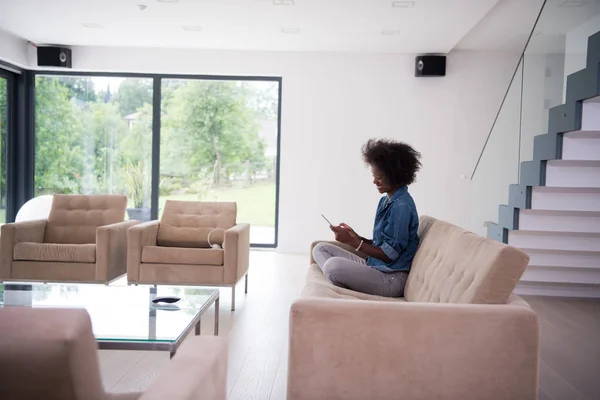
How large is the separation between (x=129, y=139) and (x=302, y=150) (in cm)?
260

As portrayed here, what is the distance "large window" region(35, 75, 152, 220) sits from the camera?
318 inches

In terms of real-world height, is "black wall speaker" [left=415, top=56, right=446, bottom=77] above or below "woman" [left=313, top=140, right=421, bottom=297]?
above

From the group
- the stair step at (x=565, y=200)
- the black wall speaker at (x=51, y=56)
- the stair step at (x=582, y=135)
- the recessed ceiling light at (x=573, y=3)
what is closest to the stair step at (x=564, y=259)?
the stair step at (x=565, y=200)

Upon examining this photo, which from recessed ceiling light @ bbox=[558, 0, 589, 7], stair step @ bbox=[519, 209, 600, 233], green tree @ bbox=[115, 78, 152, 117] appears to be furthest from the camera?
green tree @ bbox=[115, 78, 152, 117]

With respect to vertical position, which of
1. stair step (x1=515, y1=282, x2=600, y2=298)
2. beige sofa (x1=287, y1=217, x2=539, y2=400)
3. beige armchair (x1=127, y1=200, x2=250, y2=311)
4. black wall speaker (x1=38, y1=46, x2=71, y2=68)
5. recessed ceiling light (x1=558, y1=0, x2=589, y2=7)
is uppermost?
black wall speaker (x1=38, y1=46, x2=71, y2=68)

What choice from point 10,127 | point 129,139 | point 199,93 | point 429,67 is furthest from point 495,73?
point 10,127

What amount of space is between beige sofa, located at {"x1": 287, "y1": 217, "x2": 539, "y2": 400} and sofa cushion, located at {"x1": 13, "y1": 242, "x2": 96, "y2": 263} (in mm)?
3120

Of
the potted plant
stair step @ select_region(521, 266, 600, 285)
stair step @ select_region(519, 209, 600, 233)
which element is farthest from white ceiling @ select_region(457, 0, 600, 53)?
the potted plant

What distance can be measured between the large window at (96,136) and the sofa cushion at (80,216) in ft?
9.51

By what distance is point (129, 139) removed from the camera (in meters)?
8.09

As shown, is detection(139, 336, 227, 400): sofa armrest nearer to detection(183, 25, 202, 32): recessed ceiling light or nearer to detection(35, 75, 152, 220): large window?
detection(183, 25, 202, 32): recessed ceiling light

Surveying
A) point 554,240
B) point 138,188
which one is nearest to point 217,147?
point 138,188

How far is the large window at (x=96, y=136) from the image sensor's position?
26.5 ft

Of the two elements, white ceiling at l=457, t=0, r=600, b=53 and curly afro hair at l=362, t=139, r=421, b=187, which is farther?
white ceiling at l=457, t=0, r=600, b=53
